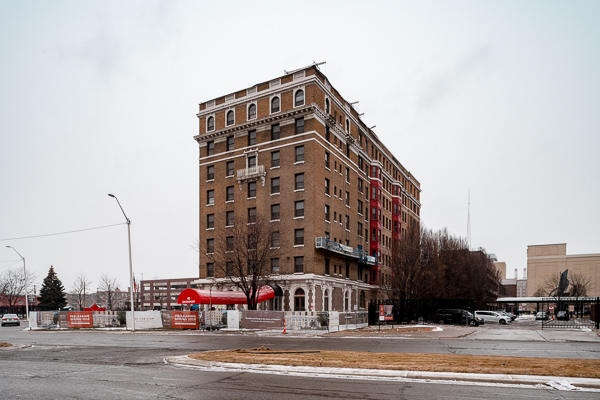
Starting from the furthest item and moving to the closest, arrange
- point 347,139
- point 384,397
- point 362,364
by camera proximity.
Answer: point 347,139 → point 362,364 → point 384,397

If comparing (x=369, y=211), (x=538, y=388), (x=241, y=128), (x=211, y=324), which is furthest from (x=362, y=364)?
(x=369, y=211)

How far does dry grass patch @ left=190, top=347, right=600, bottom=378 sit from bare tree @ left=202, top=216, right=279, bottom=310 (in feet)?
88.3

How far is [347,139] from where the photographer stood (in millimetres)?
60219

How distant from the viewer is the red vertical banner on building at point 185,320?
4088 cm

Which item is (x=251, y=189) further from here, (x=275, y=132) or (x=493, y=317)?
(x=493, y=317)

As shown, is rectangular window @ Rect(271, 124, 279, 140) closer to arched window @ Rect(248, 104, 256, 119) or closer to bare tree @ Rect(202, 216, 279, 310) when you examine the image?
arched window @ Rect(248, 104, 256, 119)

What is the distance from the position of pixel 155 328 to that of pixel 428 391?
3597 cm

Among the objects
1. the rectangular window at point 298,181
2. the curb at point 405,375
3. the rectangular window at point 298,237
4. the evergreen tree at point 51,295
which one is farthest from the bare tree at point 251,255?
the evergreen tree at point 51,295

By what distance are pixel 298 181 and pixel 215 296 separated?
1557cm

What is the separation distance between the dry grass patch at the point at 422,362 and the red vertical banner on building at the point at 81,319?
33.4 m

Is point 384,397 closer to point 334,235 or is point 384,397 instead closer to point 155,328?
point 155,328

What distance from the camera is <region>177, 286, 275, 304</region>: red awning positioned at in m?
43.6

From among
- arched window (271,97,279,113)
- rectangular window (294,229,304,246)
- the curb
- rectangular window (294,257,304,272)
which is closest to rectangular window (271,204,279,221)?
rectangular window (294,229,304,246)

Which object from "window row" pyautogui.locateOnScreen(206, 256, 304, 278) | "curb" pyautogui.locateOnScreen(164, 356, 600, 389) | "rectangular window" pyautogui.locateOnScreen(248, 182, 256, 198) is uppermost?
"rectangular window" pyautogui.locateOnScreen(248, 182, 256, 198)
